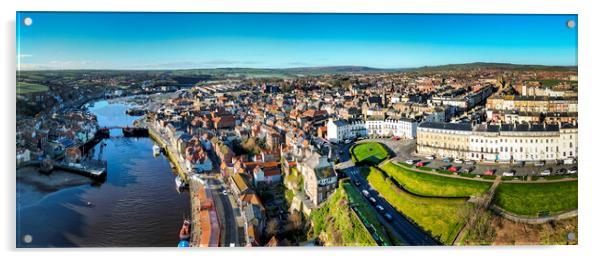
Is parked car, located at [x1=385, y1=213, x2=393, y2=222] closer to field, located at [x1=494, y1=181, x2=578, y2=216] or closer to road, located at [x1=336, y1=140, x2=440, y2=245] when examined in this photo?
road, located at [x1=336, y1=140, x2=440, y2=245]

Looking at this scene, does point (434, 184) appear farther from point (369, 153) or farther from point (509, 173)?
point (369, 153)

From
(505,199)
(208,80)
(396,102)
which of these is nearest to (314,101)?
(396,102)

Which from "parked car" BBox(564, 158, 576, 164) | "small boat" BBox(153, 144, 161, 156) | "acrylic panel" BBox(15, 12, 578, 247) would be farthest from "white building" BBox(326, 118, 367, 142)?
"small boat" BBox(153, 144, 161, 156)

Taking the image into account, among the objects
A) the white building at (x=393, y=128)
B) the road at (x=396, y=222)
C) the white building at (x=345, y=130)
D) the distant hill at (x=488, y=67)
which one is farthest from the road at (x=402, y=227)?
the white building at (x=393, y=128)

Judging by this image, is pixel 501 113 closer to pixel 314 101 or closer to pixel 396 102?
pixel 396 102

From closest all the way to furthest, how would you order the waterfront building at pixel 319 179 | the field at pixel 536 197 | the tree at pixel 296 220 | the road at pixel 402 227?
1. the field at pixel 536 197
2. the road at pixel 402 227
3. the tree at pixel 296 220
4. the waterfront building at pixel 319 179

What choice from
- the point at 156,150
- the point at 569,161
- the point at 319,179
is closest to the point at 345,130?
the point at 319,179

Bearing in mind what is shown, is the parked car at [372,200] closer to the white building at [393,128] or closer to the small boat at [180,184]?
the white building at [393,128]
